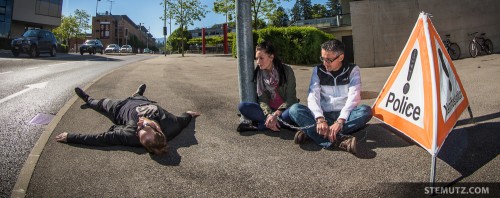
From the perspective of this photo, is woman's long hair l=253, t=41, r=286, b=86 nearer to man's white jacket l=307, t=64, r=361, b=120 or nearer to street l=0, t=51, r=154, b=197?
man's white jacket l=307, t=64, r=361, b=120

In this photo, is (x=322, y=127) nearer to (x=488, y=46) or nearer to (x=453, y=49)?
(x=453, y=49)

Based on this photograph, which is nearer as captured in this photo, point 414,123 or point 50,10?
point 414,123

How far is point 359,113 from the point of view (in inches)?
154

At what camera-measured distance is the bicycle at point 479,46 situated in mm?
13719

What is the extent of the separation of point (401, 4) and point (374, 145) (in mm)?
12997

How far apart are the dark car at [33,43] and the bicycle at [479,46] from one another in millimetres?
24057

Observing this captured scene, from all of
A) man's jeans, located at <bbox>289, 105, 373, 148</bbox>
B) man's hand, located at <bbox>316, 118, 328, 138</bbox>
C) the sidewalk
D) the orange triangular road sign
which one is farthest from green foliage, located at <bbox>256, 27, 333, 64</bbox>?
man's hand, located at <bbox>316, 118, 328, 138</bbox>

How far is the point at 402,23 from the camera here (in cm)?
1477

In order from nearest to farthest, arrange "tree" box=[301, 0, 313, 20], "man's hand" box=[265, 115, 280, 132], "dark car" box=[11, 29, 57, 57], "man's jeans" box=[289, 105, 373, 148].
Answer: "man's jeans" box=[289, 105, 373, 148], "man's hand" box=[265, 115, 280, 132], "dark car" box=[11, 29, 57, 57], "tree" box=[301, 0, 313, 20]

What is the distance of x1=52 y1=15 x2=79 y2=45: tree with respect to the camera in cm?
6394

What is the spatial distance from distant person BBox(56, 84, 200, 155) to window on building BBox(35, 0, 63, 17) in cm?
4712

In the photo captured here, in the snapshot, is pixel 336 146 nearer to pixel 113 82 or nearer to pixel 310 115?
pixel 310 115

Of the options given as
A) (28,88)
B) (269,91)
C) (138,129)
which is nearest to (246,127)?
(269,91)

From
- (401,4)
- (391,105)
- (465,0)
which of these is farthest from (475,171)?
(465,0)
